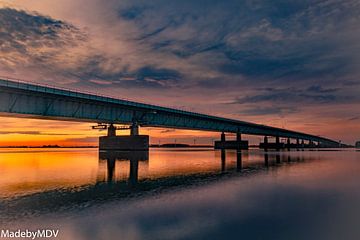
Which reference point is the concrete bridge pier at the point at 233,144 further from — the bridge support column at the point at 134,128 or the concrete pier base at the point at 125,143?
the bridge support column at the point at 134,128

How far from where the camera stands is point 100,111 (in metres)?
77.1

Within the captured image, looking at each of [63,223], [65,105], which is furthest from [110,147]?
[63,223]

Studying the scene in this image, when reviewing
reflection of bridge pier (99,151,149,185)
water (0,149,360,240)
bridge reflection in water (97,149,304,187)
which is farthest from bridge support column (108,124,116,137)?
water (0,149,360,240)

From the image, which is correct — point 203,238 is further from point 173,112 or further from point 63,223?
point 173,112

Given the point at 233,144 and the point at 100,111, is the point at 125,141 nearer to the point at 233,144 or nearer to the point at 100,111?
the point at 100,111

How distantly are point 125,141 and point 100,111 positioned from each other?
28.6m

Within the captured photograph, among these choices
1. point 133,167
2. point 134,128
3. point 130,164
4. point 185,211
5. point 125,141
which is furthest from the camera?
point 125,141

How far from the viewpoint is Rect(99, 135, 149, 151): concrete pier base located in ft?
319

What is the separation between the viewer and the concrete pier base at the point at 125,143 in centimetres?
9712

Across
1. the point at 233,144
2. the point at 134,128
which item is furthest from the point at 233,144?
the point at 134,128

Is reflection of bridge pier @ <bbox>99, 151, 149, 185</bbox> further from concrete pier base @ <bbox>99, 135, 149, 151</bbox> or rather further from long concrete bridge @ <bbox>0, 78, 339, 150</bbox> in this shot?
concrete pier base @ <bbox>99, 135, 149, 151</bbox>

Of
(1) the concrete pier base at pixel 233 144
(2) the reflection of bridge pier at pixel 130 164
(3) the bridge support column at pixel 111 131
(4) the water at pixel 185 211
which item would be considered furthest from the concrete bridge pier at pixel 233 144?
(4) the water at pixel 185 211

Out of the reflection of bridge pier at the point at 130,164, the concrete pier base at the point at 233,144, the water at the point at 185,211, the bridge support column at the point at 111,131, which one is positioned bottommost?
the reflection of bridge pier at the point at 130,164

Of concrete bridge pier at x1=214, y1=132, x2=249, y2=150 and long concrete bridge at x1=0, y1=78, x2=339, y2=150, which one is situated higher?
long concrete bridge at x1=0, y1=78, x2=339, y2=150
